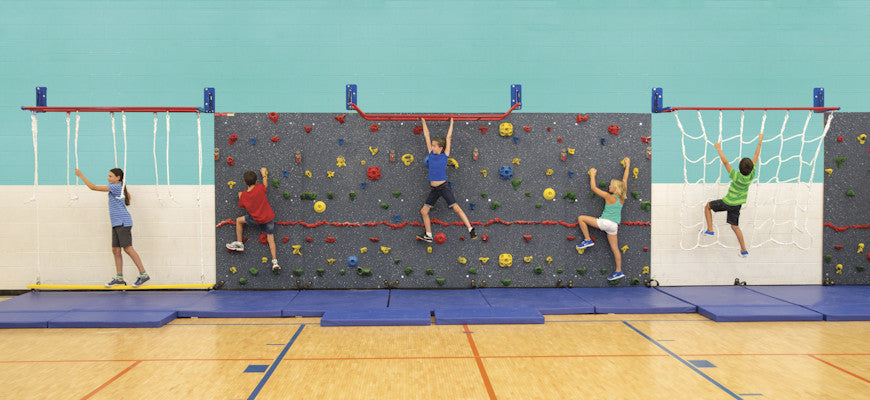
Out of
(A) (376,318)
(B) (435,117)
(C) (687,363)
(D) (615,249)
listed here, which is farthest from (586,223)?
(A) (376,318)

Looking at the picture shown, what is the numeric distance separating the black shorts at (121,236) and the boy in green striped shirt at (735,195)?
21.5 feet

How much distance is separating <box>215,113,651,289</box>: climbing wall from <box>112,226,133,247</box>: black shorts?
0.93m

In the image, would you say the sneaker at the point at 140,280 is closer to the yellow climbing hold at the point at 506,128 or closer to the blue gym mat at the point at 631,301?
the yellow climbing hold at the point at 506,128

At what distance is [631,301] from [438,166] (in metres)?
2.47

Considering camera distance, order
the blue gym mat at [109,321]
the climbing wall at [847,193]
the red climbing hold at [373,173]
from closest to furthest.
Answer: the blue gym mat at [109,321] < the red climbing hold at [373,173] < the climbing wall at [847,193]

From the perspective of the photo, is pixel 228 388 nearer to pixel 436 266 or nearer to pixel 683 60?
pixel 436 266

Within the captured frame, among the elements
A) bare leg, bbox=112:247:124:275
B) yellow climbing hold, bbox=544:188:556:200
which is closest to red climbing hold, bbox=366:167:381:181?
yellow climbing hold, bbox=544:188:556:200

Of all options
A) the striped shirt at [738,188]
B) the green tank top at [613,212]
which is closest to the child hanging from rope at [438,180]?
the green tank top at [613,212]

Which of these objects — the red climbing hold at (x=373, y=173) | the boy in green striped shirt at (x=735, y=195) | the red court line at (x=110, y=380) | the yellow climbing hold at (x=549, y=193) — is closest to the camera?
the red court line at (x=110, y=380)

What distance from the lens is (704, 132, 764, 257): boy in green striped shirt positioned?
5.46 m

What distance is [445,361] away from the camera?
3.47 metres

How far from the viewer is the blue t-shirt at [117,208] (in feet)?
17.8

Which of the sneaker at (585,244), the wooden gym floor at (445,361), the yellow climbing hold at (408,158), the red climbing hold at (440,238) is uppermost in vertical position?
the yellow climbing hold at (408,158)

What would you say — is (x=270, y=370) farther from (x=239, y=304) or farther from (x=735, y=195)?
(x=735, y=195)
